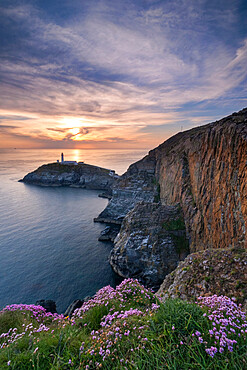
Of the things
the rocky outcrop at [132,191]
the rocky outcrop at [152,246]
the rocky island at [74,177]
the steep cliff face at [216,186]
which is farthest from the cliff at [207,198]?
the rocky island at [74,177]

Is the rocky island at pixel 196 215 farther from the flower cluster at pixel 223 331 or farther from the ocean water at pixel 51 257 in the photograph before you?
the flower cluster at pixel 223 331

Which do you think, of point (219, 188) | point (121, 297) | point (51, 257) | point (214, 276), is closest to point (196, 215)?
point (219, 188)

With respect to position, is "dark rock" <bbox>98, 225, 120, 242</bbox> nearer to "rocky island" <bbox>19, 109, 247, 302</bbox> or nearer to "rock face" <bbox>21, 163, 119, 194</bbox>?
"rocky island" <bbox>19, 109, 247, 302</bbox>

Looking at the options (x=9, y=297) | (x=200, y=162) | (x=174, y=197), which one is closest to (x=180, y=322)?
(x=200, y=162)

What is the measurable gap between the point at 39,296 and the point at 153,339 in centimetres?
2486

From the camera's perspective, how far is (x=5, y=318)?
8.23m

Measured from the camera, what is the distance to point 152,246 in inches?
1009

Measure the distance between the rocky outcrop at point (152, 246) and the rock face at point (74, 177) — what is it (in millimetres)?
67397

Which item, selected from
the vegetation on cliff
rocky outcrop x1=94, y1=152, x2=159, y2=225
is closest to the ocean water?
rocky outcrop x1=94, y1=152, x2=159, y2=225

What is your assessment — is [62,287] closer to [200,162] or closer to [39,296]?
[39,296]

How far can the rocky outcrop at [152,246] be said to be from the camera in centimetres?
2377

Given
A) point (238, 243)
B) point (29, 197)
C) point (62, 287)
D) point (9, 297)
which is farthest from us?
point (29, 197)

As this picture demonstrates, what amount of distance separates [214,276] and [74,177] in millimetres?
101203

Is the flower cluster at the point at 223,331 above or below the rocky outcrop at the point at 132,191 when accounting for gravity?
above
